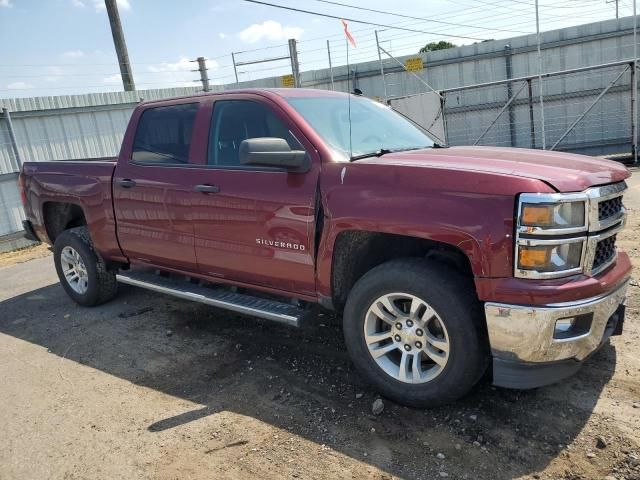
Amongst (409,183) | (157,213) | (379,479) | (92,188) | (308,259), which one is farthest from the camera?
(92,188)

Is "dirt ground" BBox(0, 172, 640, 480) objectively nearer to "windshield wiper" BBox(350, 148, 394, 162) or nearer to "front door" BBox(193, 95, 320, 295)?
"front door" BBox(193, 95, 320, 295)

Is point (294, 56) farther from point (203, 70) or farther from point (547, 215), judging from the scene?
point (547, 215)

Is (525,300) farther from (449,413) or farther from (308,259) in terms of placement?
(308,259)

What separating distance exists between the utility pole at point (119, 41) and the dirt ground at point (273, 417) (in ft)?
38.2

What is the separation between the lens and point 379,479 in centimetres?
247

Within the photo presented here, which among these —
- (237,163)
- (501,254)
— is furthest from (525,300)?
(237,163)

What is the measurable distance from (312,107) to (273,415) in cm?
218

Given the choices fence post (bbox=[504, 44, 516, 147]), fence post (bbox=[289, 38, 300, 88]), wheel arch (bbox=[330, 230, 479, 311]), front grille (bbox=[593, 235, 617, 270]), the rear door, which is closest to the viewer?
front grille (bbox=[593, 235, 617, 270])

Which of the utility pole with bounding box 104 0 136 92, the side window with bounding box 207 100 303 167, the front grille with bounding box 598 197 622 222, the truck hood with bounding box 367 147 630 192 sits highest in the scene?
the utility pole with bounding box 104 0 136 92

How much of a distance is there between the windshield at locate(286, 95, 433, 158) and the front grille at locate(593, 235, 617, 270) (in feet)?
4.89

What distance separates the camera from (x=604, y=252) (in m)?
2.81

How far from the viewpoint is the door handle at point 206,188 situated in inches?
146

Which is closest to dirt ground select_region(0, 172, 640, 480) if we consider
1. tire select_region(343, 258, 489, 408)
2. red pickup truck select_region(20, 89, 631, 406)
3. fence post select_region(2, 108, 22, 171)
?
tire select_region(343, 258, 489, 408)

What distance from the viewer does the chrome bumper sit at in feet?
8.20
